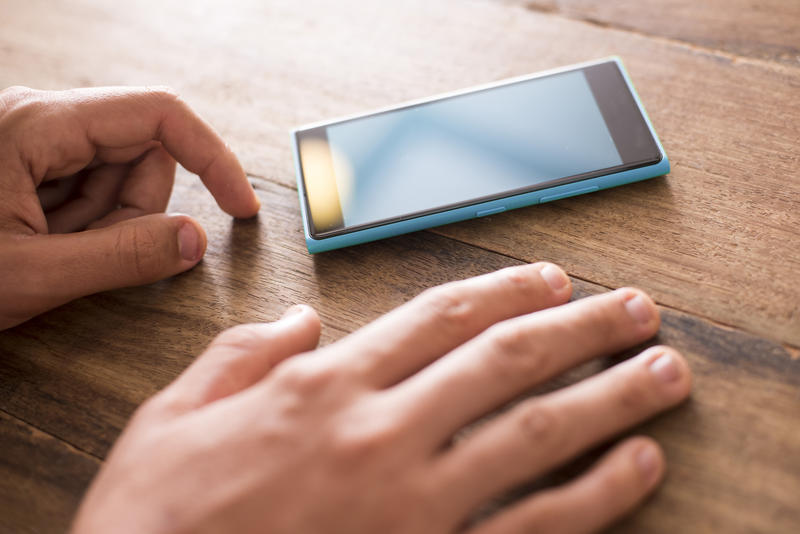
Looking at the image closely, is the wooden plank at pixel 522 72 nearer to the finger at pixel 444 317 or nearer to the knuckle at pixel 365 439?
the finger at pixel 444 317

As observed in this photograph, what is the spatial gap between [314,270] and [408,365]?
206 mm

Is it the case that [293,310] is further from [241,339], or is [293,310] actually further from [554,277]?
[554,277]

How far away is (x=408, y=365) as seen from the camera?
527 millimetres

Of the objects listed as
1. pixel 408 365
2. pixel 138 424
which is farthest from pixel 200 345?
pixel 408 365

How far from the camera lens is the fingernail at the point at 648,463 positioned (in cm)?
48

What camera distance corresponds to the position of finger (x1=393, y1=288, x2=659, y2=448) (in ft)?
1.59

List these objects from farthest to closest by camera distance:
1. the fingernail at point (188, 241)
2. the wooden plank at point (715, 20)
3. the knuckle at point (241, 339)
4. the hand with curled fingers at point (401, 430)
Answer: the wooden plank at point (715, 20), the fingernail at point (188, 241), the knuckle at point (241, 339), the hand with curled fingers at point (401, 430)

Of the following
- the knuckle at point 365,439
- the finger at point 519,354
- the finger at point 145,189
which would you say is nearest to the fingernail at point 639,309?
the finger at point 519,354

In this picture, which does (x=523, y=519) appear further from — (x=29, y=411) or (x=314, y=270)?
(x=29, y=411)

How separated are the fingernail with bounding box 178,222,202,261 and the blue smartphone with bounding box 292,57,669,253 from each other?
132mm

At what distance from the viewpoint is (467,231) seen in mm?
682

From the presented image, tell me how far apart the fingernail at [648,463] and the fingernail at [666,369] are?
72 millimetres

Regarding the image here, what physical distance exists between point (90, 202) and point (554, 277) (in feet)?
1.98

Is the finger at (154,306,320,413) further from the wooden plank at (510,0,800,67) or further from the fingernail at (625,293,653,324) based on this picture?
the wooden plank at (510,0,800,67)
